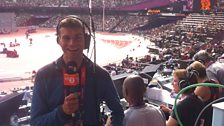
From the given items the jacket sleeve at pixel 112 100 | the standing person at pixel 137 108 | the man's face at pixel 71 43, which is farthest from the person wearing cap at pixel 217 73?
the man's face at pixel 71 43

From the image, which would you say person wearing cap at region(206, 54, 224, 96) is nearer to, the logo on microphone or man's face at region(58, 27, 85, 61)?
man's face at region(58, 27, 85, 61)

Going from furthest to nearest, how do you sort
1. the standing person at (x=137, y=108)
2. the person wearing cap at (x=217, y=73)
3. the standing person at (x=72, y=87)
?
the person wearing cap at (x=217, y=73) < the standing person at (x=137, y=108) < the standing person at (x=72, y=87)

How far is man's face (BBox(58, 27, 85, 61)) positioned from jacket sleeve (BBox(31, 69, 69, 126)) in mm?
203

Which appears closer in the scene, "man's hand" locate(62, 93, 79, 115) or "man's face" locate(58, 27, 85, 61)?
"man's hand" locate(62, 93, 79, 115)

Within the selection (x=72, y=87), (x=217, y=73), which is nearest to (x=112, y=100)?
(x=72, y=87)

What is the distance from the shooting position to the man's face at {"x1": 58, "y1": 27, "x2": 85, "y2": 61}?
202 centimetres

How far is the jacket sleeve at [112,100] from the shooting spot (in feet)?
6.89

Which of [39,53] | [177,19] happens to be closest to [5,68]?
[39,53]

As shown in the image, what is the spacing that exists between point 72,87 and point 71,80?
1.5 inches

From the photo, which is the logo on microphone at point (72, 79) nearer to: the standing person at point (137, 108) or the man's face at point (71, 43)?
the man's face at point (71, 43)

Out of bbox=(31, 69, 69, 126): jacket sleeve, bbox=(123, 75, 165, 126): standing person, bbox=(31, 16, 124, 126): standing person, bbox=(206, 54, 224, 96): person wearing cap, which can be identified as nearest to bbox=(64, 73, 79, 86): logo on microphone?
bbox=(31, 16, 124, 126): standing person

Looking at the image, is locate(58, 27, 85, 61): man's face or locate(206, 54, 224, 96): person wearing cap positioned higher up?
locate(58, 27, 85, 61): man's face

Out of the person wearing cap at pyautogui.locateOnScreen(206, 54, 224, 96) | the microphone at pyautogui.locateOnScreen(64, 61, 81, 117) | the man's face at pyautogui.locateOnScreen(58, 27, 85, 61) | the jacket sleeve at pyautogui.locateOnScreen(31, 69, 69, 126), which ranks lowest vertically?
the person wearing cap at pyautogui.locateOnScreen(206, 54, 224, 96)

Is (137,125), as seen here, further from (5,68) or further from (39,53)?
(39,53)
